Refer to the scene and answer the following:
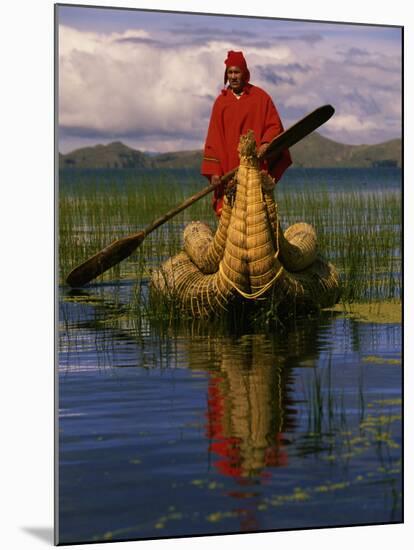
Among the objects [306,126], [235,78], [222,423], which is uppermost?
[235,78]

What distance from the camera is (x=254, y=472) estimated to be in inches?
304

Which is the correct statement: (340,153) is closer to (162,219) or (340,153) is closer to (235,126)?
(235,126)

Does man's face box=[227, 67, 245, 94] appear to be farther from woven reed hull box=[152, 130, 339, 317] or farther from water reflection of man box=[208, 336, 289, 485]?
water reflection of man box=[208, 336, 289, 485]

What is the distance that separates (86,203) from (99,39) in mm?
815

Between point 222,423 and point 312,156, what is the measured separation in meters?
1.54

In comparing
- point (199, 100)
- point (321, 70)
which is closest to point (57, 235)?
point (199, 100)

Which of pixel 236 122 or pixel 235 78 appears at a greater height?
pixel 235 78

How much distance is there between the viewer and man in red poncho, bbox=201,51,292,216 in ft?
27.6

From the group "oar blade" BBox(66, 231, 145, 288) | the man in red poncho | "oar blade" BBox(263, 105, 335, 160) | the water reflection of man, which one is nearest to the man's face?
the man in red poncho

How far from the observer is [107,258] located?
852 centimetres

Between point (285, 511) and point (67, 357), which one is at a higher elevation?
point (67, 357)

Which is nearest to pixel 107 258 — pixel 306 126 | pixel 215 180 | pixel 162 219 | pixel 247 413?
pixel 162 219

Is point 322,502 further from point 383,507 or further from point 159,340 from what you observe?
point 159,340

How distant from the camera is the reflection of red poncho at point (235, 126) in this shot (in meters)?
8.53
